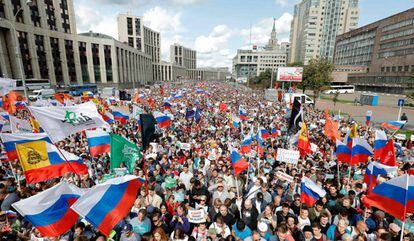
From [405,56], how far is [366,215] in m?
71.2

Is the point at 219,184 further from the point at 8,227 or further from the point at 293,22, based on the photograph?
the point at 293,22

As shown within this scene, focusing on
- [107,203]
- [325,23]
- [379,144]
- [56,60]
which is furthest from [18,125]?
[325,23]

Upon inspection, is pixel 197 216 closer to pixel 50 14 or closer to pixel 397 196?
pixel 397 196

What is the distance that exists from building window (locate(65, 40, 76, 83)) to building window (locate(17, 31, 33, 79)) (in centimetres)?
936

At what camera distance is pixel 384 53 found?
65062 millimetres

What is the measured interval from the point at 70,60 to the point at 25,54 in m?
10.7

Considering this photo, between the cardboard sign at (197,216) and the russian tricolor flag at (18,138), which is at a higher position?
the russian tricolor flag at (18,138)

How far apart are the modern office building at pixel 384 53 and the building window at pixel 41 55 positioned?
7906cm

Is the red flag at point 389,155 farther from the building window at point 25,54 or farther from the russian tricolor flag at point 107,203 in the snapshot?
the building window at point 25,54

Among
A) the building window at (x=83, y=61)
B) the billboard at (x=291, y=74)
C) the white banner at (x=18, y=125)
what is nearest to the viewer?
the white banner at (x=18, y=125)

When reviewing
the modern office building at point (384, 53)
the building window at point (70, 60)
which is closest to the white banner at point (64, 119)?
the building window at point (70, 60)

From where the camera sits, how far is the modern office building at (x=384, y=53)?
55.9 m

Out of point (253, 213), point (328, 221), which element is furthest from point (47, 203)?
point (328, 221)

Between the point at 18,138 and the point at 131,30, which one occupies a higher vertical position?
the point at 131,30
